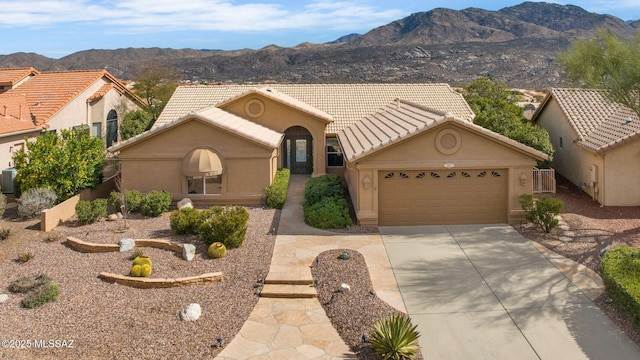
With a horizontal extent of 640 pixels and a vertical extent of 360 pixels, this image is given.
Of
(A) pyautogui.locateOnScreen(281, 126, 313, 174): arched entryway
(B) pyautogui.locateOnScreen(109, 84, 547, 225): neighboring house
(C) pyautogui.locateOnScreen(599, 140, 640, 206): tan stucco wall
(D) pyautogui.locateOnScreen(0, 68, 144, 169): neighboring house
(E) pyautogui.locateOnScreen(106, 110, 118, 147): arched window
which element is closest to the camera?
(B) pyautogui.locateOnScreen(109, 84, 547, 225): neighboring house

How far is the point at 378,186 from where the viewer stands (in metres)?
19.7

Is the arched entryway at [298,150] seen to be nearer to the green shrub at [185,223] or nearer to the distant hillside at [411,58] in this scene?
the green shrub at [185,223]

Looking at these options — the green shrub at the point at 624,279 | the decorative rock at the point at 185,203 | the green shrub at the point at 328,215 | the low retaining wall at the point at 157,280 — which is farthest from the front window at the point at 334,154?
the green shrub at the point at 624,279

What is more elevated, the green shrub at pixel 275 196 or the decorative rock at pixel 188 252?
the green shrub at pixel 275 196

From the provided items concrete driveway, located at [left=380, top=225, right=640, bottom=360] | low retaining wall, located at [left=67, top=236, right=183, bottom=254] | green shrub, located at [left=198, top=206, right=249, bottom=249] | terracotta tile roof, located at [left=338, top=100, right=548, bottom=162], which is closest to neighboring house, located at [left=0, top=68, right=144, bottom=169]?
low retaining wall, located at [left=67, top=236, right=183, bottom=254]

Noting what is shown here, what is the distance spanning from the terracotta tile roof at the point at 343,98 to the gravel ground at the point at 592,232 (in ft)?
31.3

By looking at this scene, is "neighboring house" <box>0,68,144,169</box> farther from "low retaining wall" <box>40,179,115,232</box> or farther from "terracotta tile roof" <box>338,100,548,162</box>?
"terracotta tile roof" <box>338,100,548,162</box>

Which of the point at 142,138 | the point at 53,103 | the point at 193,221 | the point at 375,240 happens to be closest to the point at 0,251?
the point at 193,221

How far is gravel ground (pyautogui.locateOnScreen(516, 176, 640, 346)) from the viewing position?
52.9 ft

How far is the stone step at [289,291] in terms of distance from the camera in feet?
44.5

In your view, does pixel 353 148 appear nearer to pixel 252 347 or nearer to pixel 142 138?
pixel 142 138

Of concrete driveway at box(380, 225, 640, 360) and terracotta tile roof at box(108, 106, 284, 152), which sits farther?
terracotta tile roof at box(108, 106, 284, 152)

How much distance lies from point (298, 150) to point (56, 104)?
544 inches

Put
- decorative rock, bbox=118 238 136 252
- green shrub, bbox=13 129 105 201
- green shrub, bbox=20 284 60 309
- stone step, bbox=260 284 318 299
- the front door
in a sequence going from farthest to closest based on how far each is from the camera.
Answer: the front door, green shrub, bbox=13 129 105 201, decorative rock, bbox=118 238 136 252, stone step, bbox=260 284 318 299, green shrub, bbox=20 284 60 309
